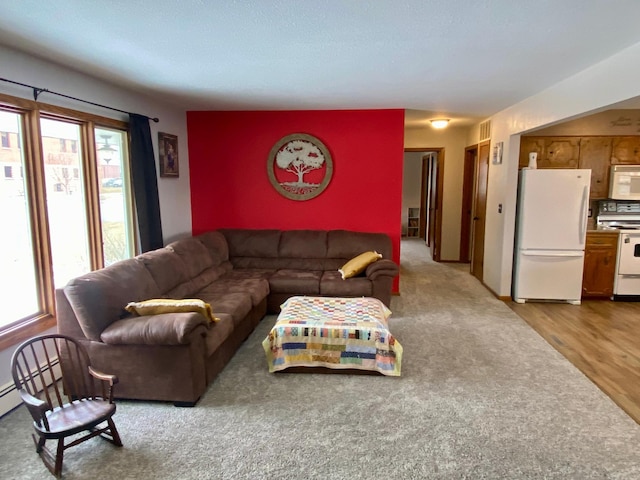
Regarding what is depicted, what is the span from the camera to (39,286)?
9.81ft

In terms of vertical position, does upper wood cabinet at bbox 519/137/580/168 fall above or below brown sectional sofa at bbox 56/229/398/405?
above

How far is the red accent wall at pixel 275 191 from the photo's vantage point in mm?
5109

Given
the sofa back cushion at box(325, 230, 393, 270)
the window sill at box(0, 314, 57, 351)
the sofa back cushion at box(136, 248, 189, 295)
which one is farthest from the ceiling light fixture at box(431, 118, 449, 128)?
the window sill at box(0, 314, 57, 351)

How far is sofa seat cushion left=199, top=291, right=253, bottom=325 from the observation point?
3.31 metres

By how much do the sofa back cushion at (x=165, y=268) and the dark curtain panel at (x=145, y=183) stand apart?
39cm

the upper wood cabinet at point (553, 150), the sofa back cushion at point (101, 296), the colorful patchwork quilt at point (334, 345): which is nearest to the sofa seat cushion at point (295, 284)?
the colorful patchwork quilt at point (334, 345)

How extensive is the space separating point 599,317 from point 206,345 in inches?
165

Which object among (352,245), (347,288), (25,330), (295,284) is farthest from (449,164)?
(25,330)

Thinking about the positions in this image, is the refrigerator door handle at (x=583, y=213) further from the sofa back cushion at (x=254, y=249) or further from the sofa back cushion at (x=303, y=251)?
the sofa back cushion at (x=254, y=249)

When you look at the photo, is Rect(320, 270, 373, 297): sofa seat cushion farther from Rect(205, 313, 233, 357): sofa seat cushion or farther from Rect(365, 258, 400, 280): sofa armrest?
Rect(205, 313, 233, 357): sofa seat cushion

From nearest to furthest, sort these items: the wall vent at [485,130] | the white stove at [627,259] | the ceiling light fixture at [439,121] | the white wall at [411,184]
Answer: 1. the white stove at [627,259]
2. the wall vent at [485,130]
3. the ceiling light fixture at [439,121]
4. the white wall at [411,184]

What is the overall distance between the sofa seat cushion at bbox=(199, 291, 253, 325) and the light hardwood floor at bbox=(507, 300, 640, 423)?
278 cm

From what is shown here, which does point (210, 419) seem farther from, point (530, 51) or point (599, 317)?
point (599, 317)

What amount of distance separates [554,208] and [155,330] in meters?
4.46
